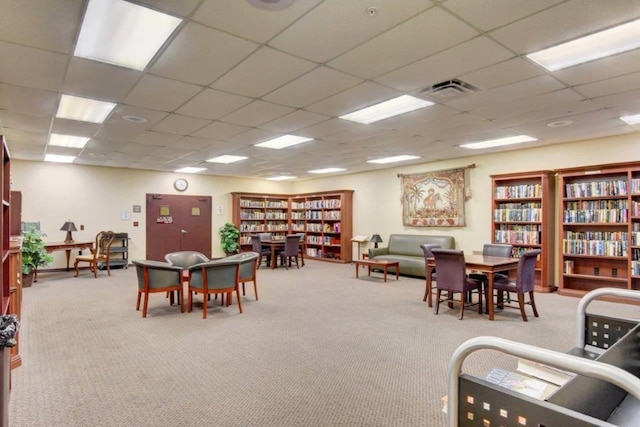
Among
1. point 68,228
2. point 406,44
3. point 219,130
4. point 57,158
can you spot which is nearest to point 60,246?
point 68,228

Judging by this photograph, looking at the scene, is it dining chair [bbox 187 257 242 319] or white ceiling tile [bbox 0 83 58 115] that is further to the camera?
dining chair [bbox 187 257 242 319]

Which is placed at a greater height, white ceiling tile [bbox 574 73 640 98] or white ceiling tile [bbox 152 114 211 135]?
white ceiling tile [bbox 574 73 640 98]

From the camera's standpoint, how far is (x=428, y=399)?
256 centimetres

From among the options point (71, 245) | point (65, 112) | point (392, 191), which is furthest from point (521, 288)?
point (71, 245)

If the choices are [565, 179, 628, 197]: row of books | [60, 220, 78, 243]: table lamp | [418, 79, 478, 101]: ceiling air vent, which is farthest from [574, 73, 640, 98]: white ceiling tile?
[60, 220, 78, 243]: table lamp

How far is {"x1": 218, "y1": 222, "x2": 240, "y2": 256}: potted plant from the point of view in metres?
10.3

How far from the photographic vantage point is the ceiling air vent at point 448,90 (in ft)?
11.3

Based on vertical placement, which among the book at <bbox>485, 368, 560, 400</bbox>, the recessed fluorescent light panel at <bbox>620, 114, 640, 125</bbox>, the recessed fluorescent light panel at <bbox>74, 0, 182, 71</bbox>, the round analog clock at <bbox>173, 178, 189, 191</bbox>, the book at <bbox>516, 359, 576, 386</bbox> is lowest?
the book at <bbox>485, 368, 560, 400</bbox>

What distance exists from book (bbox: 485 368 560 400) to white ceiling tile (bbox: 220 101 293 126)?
3543 mm

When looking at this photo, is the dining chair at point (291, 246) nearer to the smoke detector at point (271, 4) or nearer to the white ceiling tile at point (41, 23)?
the white ceiling tile at point (41, 23)

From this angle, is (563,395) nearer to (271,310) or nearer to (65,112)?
(271,310)

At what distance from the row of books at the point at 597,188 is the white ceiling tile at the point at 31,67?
704 centimetres

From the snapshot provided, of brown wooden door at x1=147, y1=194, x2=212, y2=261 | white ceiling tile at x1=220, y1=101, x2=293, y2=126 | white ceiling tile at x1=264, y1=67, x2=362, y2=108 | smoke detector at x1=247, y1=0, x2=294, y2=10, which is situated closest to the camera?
smoke detector at x1=247, y1=0, x2=294, y2=10

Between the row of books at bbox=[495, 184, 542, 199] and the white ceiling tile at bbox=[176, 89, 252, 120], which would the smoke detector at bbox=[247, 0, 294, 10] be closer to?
the white ceiling tile at bbox=[176, 89, 252, 120]
